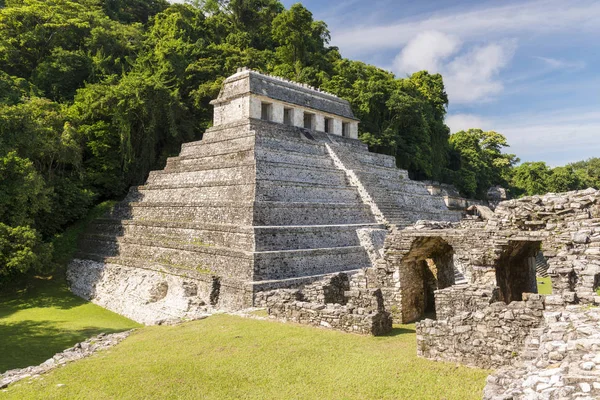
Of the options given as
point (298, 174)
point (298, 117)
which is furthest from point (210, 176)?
point (298, 117)

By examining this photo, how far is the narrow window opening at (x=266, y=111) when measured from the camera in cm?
2602

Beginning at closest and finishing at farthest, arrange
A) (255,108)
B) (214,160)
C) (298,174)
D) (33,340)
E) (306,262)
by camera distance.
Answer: (33,340) → (306,262) → (298,174) → (214,160) → (255,108)

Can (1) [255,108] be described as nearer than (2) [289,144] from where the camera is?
No

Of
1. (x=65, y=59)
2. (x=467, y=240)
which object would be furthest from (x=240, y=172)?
(x=65, y=59)

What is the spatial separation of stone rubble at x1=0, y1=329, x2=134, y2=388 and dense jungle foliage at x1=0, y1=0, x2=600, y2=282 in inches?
279

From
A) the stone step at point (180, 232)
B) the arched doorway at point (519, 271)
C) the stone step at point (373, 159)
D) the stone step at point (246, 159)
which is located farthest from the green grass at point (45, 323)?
the stone step at point (373, 159)

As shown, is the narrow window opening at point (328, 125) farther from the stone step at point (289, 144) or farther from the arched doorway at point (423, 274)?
the arched doorway at point (423, 274)

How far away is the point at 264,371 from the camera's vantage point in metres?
8.15

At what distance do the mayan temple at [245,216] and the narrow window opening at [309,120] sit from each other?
0.31 feet

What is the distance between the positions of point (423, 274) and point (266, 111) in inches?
648

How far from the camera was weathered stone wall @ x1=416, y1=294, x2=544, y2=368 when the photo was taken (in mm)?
7480

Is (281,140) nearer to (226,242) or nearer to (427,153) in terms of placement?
(226,242)

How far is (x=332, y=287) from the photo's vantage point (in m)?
13.2

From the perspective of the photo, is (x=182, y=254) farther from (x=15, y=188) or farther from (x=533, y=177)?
(x=533, y=177)
